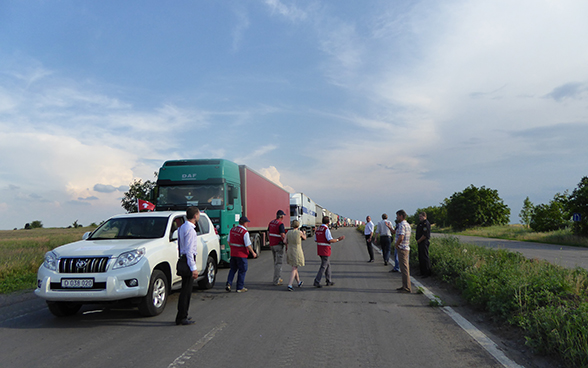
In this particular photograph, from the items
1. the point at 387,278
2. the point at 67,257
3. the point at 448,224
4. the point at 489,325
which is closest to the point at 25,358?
the point at 67,257

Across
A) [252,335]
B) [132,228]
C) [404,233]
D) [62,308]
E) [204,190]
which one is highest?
[204,190]

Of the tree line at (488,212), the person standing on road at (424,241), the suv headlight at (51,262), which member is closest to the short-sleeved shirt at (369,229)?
the person standing on road at (424,241)

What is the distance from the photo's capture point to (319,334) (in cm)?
577

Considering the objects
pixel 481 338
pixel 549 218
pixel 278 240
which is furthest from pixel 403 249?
pixel 549 218

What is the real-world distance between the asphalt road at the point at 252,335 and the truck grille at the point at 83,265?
904 millimetres

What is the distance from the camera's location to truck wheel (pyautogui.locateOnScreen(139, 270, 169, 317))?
6.64 meters

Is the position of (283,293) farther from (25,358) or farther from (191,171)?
(191,171)

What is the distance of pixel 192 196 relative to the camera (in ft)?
44.9

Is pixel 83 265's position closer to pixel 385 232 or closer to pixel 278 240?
pixel 278 240

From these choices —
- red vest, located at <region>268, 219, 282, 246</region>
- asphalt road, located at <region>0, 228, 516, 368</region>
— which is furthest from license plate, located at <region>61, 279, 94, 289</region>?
red vest, located at <region>268, 219, 282, 246</region>

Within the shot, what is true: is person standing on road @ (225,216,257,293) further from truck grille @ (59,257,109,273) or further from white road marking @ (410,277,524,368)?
white road marking @ (410,277,524,368)

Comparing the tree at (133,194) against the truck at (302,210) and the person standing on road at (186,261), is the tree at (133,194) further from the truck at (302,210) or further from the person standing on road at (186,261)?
the person standing on road at (186,261)

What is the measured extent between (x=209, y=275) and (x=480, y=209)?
6002cm

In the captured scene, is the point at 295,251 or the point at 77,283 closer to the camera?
the point at 77,283
